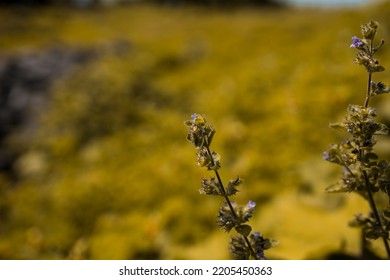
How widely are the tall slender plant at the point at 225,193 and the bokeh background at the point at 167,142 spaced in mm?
1014

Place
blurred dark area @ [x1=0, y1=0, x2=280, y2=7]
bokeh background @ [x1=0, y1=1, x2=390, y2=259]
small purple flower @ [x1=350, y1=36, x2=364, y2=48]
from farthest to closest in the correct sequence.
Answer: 1. blurred dark area @ [x1=0, y1=0, x2=280, y2=7]
2. bokeh background @ [x1=0, y1=1, x2=390, y2=259]
3. small purple flower @ [x1=350, y1=36, x2=364, y2=48]

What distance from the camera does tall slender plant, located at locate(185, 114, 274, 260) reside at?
1.86 m

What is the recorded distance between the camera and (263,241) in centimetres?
206

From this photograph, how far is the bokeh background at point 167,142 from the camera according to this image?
4.02 meters

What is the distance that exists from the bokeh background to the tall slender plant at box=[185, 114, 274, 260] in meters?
1.01

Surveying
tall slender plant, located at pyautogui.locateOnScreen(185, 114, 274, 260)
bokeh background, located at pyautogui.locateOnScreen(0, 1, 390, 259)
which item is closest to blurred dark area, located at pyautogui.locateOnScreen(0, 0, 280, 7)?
bokeh background, located at pyautogui.locateOnScreen(0, 1, 390, 259)

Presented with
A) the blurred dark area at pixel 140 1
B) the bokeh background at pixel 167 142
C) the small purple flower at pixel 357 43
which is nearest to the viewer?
the small purple flower at pixel 357 43

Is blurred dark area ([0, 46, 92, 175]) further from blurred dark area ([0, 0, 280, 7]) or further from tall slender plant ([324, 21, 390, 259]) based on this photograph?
blurred dark area ([0, 0, 280, 7])

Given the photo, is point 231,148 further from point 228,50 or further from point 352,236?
point 228,50

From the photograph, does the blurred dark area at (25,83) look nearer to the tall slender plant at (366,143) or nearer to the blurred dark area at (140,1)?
the tall slender plant at (366,143)

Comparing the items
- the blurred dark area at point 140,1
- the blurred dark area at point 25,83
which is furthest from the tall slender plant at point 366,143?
the blurred dark area at point 140,1

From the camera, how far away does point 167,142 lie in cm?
638

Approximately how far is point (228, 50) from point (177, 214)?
7107 millimetres

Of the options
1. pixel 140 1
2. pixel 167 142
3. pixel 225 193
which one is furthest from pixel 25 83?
pixel 140 1
